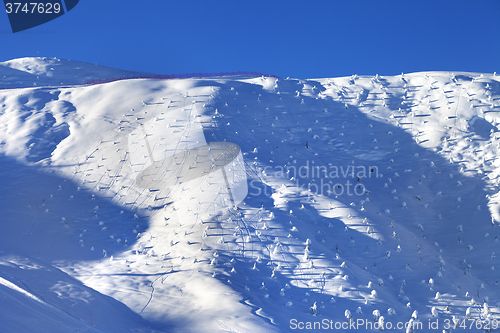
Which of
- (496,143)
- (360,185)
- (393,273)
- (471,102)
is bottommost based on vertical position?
(393,273)

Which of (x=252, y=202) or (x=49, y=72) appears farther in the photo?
(x=49, y=72)

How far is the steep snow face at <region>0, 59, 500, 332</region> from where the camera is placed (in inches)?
513

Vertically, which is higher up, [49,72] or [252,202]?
[49,72]

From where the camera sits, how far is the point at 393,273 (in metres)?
15.1

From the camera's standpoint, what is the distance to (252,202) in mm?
18188

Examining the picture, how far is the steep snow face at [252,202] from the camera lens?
13031 millimetres

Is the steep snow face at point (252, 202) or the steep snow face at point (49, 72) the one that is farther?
the steep snow face at point (49, 72)

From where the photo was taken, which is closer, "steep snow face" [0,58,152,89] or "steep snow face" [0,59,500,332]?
"steep snow face" [0,59,500,332]

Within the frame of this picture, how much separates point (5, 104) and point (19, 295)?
22941 mm

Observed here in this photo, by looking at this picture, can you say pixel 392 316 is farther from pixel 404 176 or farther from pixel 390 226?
pixel 404 176

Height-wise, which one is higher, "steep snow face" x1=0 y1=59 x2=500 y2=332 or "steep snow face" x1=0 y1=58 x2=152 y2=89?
"steep snow face" x1=0 y1=58 x2=152 y2=89

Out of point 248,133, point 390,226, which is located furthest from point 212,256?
point 248,133

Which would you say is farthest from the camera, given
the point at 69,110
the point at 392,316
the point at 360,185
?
the point at 69,110

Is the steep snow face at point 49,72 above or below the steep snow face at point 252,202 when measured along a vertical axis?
above
